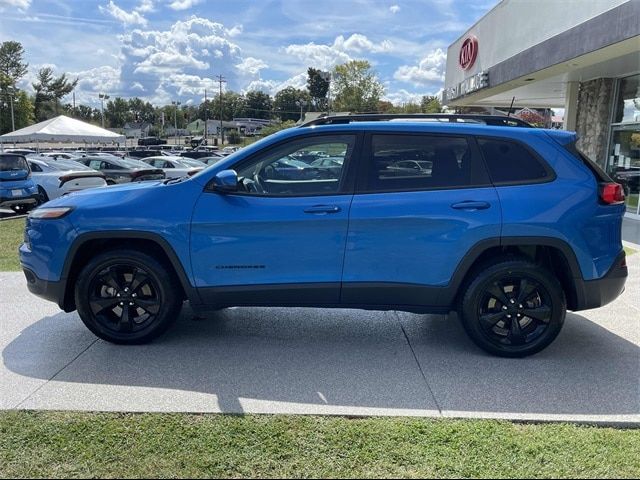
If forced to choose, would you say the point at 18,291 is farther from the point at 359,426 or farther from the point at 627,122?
the point at 627,122

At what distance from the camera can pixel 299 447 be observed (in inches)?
114

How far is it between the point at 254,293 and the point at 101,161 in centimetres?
1638

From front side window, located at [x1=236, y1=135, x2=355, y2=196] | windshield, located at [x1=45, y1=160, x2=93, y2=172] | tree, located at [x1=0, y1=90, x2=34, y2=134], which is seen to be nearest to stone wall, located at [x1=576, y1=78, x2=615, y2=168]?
front side window, located at [x1=236, y1=135, x2=355, y2=196]

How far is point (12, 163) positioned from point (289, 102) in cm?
12497

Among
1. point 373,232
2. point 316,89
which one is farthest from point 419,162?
point 316,89

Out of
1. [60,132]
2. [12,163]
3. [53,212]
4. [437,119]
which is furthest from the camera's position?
[60,132]

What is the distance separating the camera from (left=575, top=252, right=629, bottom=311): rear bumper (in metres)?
4.03

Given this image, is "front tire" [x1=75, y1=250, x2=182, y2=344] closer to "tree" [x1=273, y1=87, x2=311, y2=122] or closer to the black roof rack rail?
the black roof rack rail

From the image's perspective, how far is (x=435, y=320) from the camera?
5.10m

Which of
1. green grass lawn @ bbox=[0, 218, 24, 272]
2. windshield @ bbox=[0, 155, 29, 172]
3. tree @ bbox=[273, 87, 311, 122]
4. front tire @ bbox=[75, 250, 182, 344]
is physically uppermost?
tree @ bbox=[273, 87, 311, 122]

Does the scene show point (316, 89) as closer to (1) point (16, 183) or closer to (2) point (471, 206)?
(1) point (16, 183)

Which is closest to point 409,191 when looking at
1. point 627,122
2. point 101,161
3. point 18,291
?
point 18,291

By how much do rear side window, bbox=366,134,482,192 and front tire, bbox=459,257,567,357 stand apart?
29.1 inches

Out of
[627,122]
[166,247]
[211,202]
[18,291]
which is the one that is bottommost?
[18,291]
